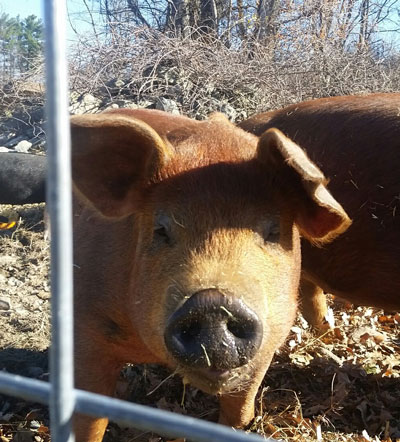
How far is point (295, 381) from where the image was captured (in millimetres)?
4191

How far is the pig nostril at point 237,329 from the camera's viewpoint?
2025 mm

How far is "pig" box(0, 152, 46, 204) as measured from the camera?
26.1 ft

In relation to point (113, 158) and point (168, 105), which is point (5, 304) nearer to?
point (113, 158)

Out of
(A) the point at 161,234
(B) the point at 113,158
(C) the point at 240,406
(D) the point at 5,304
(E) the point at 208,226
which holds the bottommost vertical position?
(D) the point at 5,304

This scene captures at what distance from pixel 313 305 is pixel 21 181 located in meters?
4.92

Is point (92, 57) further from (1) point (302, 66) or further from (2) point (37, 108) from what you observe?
(1) point (302, 66)

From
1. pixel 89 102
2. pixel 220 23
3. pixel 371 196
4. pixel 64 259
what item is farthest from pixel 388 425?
pixel 220 23

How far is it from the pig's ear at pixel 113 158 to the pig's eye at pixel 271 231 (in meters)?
0.59

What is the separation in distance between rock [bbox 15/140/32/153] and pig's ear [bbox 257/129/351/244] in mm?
8104

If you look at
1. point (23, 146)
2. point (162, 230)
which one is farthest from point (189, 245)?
point (23, 146)

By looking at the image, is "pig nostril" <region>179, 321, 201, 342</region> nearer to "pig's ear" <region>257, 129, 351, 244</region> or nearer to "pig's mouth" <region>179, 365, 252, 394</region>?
"pig's mouth" <region>179, 365, 252, 394</region>

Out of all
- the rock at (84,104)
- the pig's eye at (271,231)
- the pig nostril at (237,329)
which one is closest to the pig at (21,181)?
the rock at (84,104)

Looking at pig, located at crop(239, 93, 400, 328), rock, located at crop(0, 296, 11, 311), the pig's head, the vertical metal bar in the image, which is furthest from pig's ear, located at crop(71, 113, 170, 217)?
rock, located at crop(0, 296, 11, 311)

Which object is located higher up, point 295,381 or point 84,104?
point 84,104
